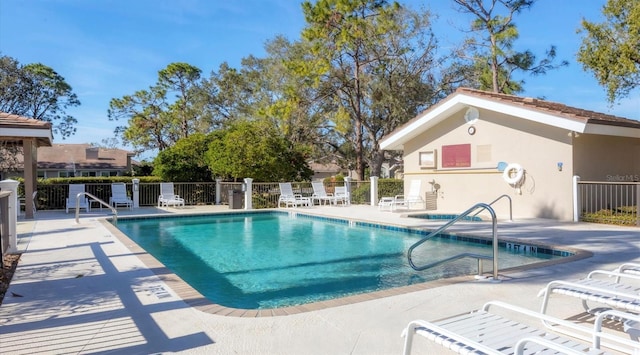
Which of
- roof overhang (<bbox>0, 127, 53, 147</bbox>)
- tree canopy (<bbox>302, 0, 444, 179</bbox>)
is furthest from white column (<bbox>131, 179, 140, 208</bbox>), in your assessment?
tree canopy (<bbox>302, 0, 444, 179</bbox>)

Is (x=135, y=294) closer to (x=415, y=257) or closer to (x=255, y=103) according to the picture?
(x=415, y=257)

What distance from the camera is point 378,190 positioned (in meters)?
21.0

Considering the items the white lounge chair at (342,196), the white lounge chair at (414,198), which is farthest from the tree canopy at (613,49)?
the white lounge chair at (342,196)

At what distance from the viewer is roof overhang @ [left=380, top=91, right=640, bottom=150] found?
12.3 metres

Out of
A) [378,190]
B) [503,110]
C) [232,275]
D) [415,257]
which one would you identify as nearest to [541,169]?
[503,110]

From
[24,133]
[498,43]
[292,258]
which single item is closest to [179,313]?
[292,258]

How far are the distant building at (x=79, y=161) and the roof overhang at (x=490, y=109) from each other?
91.5ft

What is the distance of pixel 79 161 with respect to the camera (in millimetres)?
40250

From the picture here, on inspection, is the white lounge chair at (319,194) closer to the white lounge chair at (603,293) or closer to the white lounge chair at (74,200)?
the white lounge chair at (74,200)

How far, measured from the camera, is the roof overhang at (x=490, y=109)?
1230 cm

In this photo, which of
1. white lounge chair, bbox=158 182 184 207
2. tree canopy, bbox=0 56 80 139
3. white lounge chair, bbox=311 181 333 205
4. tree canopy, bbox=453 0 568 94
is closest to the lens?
white lounge chair, bbox=158 182 184 207

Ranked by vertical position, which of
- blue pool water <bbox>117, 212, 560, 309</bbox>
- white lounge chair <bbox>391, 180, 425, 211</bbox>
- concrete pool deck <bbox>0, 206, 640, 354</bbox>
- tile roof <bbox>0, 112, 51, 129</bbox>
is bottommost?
blue pool water <bbox>117, 212, 560, 309</bbox>

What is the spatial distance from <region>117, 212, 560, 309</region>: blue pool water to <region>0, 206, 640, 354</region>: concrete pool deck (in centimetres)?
121

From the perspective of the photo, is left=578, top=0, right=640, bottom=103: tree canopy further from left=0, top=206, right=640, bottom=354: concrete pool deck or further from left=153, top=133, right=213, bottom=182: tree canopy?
left=153, top=133, right=213, bottom=182: tree canopy
